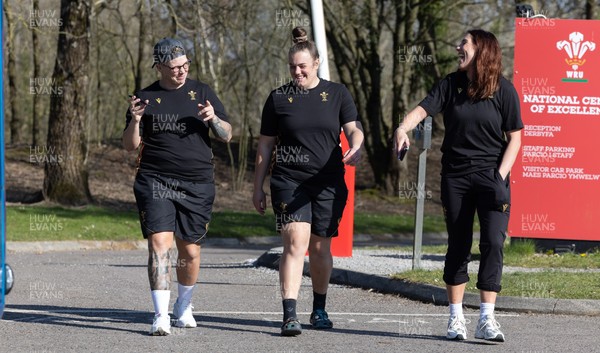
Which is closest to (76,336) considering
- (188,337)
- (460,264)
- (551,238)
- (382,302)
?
(188,337)

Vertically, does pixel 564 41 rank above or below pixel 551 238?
above

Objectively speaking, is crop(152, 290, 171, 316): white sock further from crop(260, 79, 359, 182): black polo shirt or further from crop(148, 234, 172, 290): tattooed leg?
crop(260, 79, 359, 182): black polo shirt

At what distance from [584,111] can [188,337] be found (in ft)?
25.3

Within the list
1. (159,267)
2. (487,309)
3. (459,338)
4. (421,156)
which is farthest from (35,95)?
(487,309)

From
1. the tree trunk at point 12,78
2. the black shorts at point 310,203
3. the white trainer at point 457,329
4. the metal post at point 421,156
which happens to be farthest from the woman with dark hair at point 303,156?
the tree trunk at point 12,78

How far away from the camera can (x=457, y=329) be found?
7.92m

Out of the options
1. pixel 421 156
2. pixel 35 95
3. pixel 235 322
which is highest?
pixel 35 95

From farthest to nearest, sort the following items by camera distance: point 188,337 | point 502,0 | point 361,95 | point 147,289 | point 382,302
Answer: point 361,95, point 502,0, point 147,289, point 382,302, point 188,337

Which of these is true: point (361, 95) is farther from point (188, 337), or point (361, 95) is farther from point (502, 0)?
point (188, 337)

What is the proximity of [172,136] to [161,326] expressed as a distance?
130 cm

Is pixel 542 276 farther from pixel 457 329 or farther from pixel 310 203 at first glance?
pixel 310 203

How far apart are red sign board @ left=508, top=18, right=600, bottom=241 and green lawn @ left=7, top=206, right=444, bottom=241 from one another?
831 centimetres

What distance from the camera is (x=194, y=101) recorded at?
827 cm

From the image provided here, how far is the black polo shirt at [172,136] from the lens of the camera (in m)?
8.16
